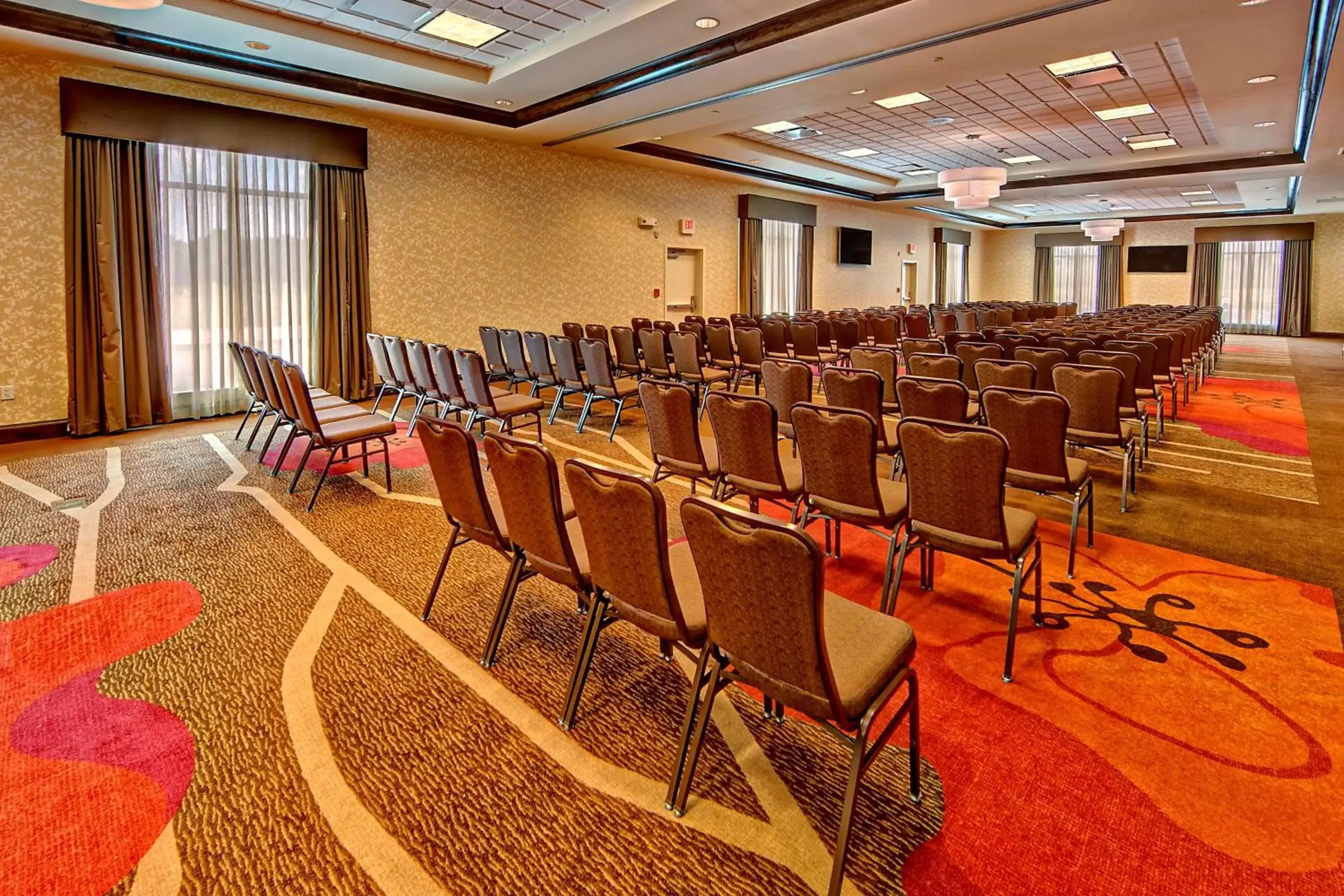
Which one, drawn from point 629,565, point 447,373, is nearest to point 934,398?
point 629,565

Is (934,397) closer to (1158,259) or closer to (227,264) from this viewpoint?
(227,264)

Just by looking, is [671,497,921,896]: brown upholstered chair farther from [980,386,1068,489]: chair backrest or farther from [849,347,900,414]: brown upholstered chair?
[849,347,900,414]: brown upholstered chair

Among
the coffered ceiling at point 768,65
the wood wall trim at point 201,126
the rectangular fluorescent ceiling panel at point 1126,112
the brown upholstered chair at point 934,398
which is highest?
the rectangular fluorescent ceiling panel at point 1126,112

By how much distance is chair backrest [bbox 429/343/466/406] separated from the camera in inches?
233

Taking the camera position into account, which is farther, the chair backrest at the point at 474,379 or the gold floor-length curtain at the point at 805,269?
the gold floor-length curtain at the point at 805,269

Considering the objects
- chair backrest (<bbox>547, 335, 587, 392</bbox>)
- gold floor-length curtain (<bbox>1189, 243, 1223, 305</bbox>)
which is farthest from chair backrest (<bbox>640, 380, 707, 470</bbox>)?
gold floor-length curtain (<bbox>1189, 243, 1223, 305</bbox>)

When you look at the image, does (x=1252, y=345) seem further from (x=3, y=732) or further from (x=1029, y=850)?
(x=3, y=732)

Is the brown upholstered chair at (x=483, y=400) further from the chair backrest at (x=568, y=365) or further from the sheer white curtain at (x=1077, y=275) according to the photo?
the sheer white curtain at (x=1077, y=275)

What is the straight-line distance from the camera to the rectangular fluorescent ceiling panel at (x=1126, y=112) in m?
9.41

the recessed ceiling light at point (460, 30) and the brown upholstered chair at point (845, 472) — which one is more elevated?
the recessed ceiling light at point (460, 30)

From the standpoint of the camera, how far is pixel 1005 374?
196 inches

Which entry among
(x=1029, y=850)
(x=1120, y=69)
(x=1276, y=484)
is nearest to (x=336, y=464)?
(x=1029, y=850)

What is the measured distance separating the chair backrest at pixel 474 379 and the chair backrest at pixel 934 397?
3035mm

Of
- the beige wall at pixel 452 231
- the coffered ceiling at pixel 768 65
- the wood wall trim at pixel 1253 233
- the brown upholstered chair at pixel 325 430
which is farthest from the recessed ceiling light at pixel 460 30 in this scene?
the wood wall trim at pixel 1253 233
